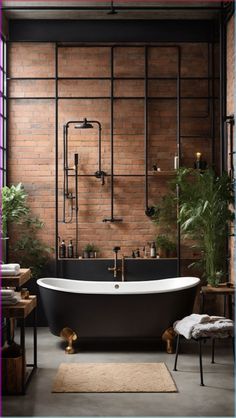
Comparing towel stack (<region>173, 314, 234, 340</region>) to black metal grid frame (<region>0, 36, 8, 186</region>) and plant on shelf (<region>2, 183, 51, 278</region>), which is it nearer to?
plant on shelf (<region>2, 183, 51, 278</region>)

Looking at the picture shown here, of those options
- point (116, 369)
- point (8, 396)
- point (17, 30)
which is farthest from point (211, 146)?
point (8, 396)

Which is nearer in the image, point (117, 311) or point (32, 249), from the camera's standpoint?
point (117, 311)

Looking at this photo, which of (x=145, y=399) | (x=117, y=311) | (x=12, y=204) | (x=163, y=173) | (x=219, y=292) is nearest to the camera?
(x=145, y=399)

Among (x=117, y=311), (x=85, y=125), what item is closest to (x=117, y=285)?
(x=117, y=311)

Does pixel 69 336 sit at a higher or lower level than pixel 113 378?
higher

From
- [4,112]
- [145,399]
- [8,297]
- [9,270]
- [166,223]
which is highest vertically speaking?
[4,112]

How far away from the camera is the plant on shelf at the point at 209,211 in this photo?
7.45 meters

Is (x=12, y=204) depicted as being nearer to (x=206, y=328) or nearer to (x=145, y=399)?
(x=206, y=328)

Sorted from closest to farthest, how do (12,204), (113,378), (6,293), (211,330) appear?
A: (6,293), (211,330), (113,378), (12,204)

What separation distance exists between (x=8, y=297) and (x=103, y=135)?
376 centimetres

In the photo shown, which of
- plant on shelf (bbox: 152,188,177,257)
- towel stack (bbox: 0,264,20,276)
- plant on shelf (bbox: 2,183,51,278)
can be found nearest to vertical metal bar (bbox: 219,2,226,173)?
plant on shelf (bbox: 152,188,177,257)

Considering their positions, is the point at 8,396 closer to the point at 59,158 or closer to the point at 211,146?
the point at 59,158

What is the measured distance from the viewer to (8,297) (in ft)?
17.8

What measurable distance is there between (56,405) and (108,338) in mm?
2210
